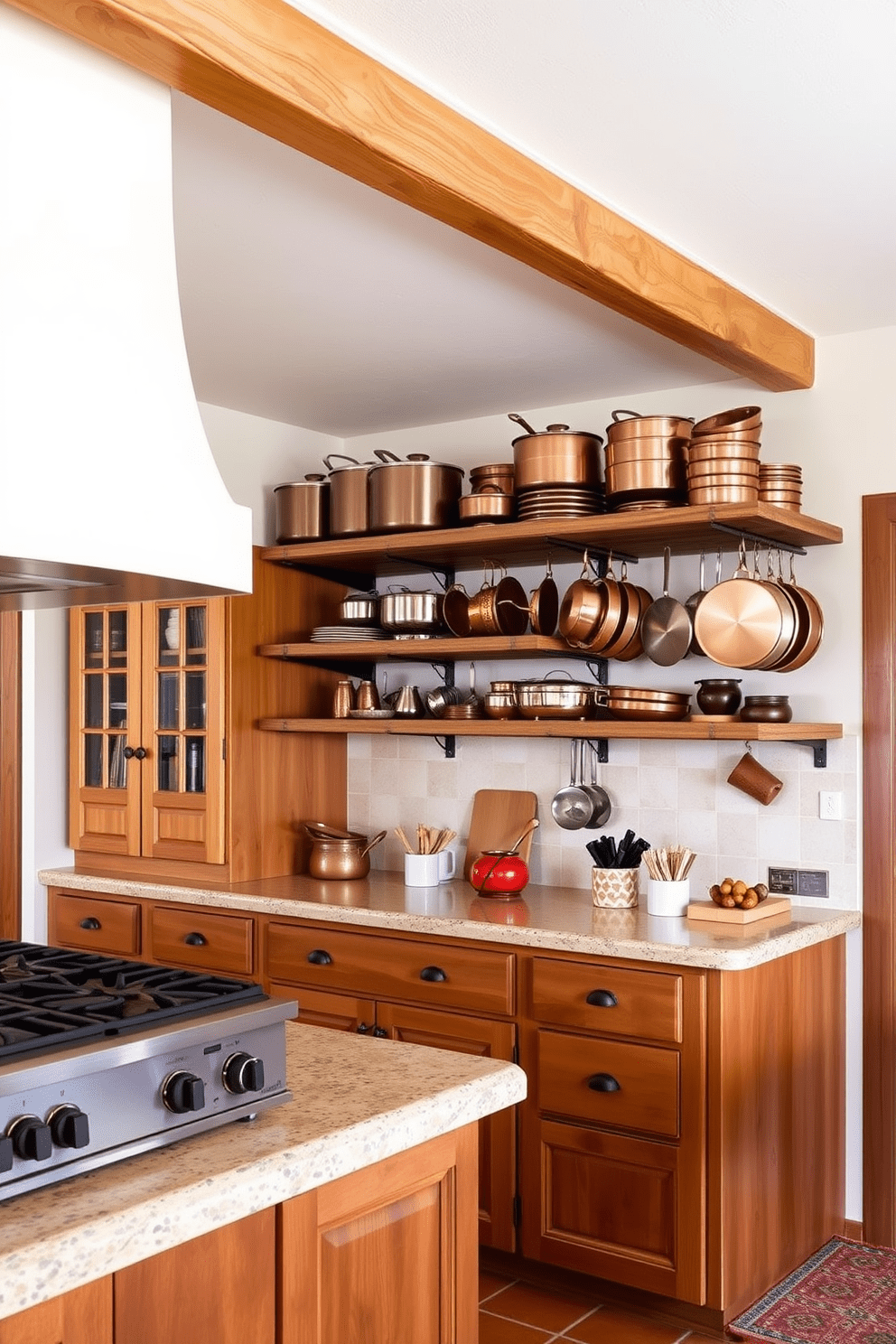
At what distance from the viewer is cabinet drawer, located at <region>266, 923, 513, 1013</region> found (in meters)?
3.36

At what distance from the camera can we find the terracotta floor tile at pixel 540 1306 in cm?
313

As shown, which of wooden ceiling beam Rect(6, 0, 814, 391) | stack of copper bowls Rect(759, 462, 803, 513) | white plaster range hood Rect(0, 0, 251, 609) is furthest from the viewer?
stack of copper bowls Rect(759, 462, 803, 513)

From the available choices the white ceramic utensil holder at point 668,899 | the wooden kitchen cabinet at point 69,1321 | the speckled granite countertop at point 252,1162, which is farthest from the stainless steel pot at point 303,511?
the wooden kitchen cabinet at point 69,1321

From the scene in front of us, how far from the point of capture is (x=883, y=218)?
2801 millimetres

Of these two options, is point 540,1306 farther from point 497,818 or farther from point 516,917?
point 497,818

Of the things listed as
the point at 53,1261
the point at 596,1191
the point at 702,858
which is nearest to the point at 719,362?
the point at 702,858

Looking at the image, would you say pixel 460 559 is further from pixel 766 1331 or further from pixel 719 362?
pixel 766 1331

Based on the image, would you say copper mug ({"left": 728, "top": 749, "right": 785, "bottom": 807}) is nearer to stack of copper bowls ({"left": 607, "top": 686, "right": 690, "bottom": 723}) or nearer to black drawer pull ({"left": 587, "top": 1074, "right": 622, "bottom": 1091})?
stack of copper bowls ({"left": 607, "top": 686, "right": 690, "bottom": 723})

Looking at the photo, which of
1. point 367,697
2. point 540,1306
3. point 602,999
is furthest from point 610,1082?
point 367,697

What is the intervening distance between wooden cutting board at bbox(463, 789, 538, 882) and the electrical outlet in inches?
35.4

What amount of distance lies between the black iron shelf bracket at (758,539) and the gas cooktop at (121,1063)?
1955 mm

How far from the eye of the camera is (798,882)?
363 centimetres

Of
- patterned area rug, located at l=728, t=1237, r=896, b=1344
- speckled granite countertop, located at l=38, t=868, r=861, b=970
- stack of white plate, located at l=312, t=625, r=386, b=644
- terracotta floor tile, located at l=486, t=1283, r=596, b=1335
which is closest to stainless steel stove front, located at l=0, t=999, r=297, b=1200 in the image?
speckled granite countertop, located at l=38, t=868, r=861, b=970

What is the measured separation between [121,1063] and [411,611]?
8.62 ft
